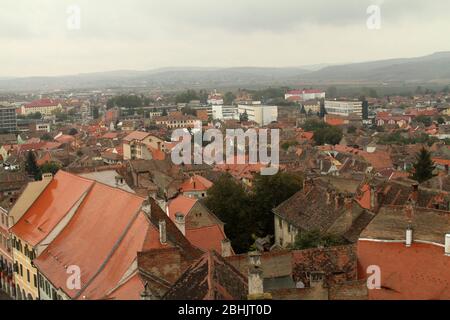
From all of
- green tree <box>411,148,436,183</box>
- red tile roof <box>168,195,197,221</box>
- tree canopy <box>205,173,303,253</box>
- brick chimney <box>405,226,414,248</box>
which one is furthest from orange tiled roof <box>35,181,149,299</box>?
green tree <box>411,148,436,183</box>

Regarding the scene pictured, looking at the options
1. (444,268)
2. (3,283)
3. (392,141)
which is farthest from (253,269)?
(392,141)

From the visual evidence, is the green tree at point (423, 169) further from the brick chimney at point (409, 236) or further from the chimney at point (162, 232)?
the chimney at point (162, 232)

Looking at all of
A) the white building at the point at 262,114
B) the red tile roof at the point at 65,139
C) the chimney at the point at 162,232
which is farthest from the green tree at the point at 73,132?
the chimney at the point at 162,232

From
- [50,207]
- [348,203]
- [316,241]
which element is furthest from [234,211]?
[50,207]

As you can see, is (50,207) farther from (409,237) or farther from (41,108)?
(41,108)
